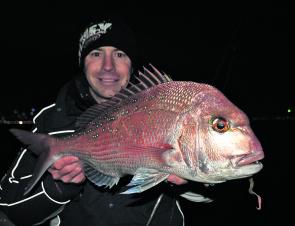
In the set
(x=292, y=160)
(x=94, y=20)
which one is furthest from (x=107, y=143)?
(x=292, y=160)

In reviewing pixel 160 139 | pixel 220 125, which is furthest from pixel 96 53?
pixel 220 125

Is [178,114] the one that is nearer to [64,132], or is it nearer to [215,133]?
[215,133]

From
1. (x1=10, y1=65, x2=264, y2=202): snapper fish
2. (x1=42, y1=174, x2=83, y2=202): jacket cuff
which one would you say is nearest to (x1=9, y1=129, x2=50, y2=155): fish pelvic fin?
Result: (x1=10, y1=65, x2=264, y2=202): snapper fish

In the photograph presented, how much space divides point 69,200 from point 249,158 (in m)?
Answer: 1.73

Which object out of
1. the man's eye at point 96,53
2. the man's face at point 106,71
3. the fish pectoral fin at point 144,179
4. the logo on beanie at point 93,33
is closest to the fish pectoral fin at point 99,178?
the fish pectoral fin at point 144,179

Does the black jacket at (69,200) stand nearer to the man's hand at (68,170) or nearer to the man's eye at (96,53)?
the man's hand at (68,170)

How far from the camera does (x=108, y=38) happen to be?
362 centimetres

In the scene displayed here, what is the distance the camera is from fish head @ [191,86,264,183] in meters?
1.91

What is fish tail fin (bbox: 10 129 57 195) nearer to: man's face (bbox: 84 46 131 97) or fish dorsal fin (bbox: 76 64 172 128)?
fish dorsal fin (bbox: 76 64 172 128)

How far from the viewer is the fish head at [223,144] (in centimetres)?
191

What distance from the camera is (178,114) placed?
6.95 ft

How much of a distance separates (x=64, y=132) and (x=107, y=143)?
0.82 meters

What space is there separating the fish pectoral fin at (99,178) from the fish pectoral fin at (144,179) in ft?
0.89

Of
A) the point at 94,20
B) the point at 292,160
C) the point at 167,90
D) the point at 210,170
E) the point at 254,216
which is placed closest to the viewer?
the point at 210,170
